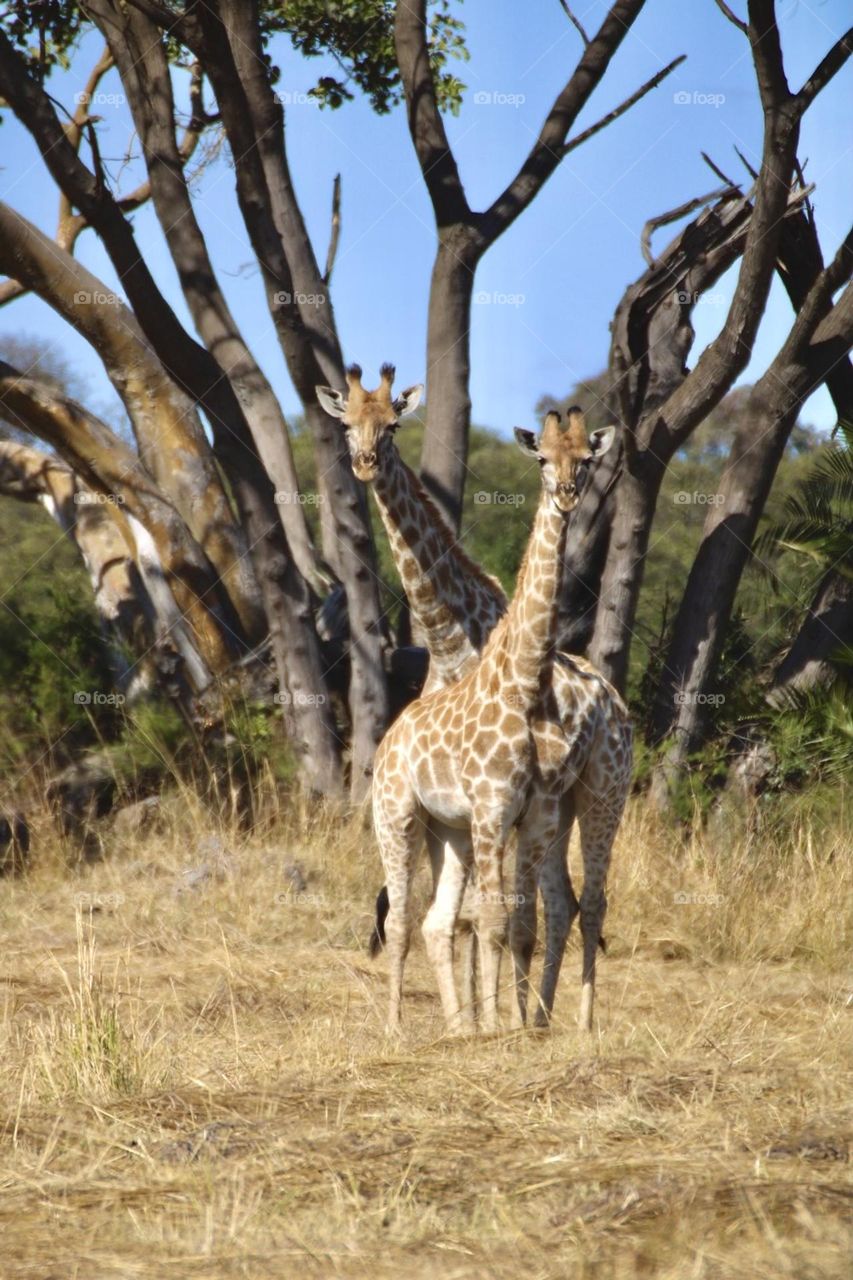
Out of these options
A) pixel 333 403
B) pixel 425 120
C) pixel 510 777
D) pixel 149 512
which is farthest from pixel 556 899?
pixel 425 120

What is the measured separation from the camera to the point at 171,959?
8.69 m

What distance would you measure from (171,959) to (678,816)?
375 cm

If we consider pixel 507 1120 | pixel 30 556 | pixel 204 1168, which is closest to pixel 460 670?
pixel 507 1120

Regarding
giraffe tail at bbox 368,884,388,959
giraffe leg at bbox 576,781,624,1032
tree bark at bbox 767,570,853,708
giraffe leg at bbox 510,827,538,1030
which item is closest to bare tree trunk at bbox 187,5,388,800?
tree bark at bbox 767,570,853,708

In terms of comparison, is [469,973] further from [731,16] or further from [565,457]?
[731,16]

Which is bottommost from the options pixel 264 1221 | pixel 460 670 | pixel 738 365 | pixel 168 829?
pixel 264 1221

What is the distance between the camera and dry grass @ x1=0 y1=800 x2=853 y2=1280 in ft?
11.6

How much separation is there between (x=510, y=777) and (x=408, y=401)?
2.67 meters

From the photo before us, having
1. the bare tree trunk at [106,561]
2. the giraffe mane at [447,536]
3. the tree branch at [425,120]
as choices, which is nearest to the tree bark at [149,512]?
the bare tree trunk at [106,561]

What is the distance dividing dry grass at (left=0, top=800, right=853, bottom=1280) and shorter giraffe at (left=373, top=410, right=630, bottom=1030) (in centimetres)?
48

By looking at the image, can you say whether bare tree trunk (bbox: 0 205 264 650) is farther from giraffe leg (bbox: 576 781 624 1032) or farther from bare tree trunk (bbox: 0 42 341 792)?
giraffe leg (bbox: 576 781 624 1032)

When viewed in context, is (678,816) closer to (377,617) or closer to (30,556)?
(377,617)

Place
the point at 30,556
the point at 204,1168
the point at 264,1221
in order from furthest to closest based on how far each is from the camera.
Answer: the point at 30,556 < the point at 204,1168 < the point at 264,1221

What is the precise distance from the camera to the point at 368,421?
25.7 ft
